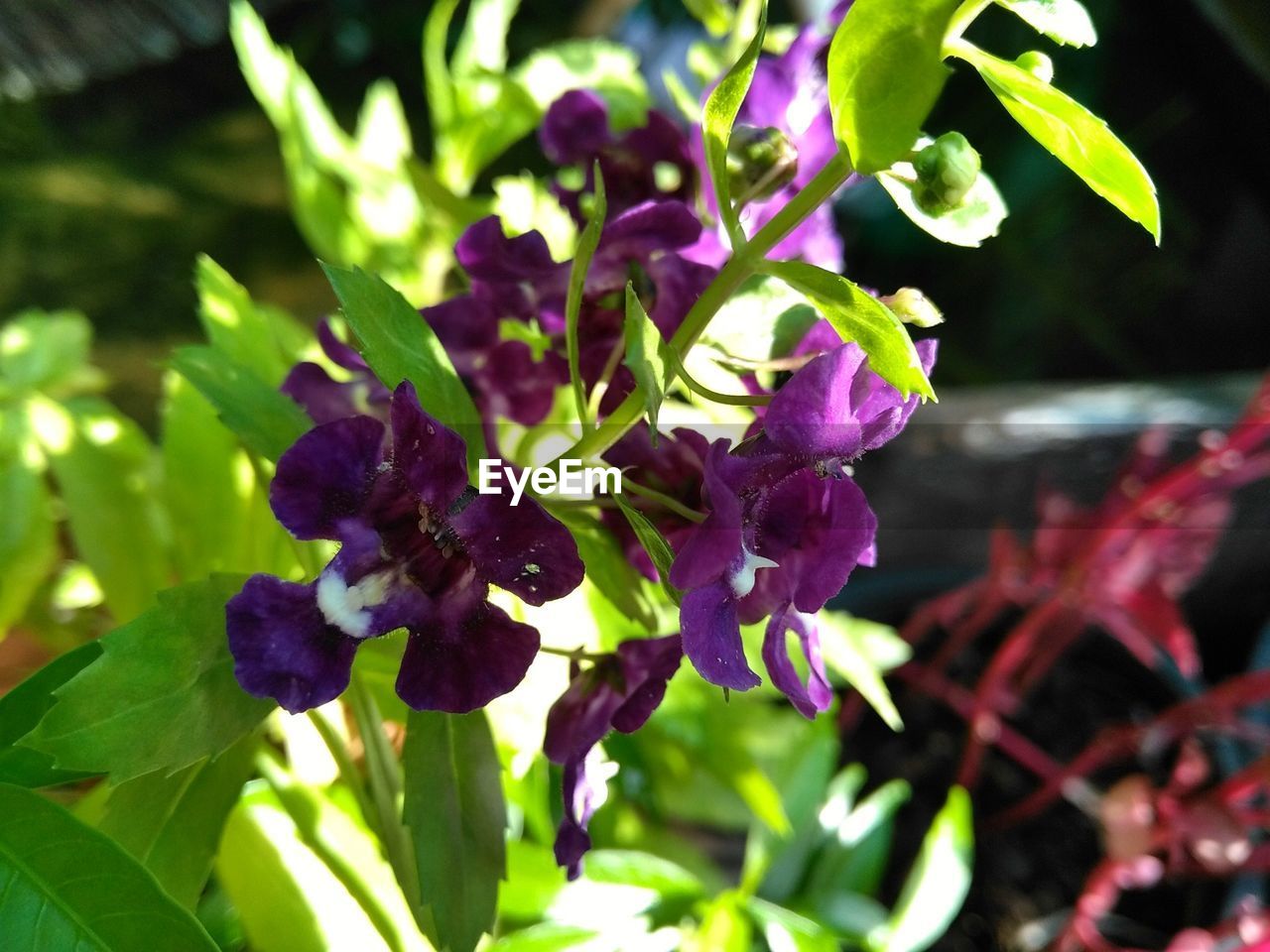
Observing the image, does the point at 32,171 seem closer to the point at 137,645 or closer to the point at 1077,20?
the point at 137,645

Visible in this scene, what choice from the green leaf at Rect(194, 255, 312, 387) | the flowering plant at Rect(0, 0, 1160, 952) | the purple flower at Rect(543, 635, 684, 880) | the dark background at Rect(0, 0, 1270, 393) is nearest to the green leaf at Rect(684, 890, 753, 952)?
the flowering plant at Rect(0, 0, 1160, 952)

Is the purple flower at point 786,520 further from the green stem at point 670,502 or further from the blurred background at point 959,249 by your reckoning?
the blurred background at point 959,249

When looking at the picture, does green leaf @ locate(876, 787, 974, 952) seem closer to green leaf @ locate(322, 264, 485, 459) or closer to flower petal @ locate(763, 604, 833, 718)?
flower petal @ locate(763, 604, 833, 718)

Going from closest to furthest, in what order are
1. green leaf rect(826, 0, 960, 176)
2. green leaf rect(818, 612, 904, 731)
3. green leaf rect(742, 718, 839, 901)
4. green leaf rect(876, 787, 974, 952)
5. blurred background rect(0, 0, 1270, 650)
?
green leaf rect(826, 0, 960, 176) → green leaf rect(818, 612, 904, 731) → green leaf rect(876, 787, 974, 952) → green leaf rect(742, 718, 839, 901) → blurred background rect(0, 0, 1270, 650)

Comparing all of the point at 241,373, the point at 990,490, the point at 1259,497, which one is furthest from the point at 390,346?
the point at 1259,497

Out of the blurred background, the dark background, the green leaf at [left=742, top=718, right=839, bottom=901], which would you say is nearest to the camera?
the green leaf at [left=742, top=718, right=839, bottom=901]

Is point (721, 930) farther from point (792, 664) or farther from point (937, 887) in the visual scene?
point (792, 664)
